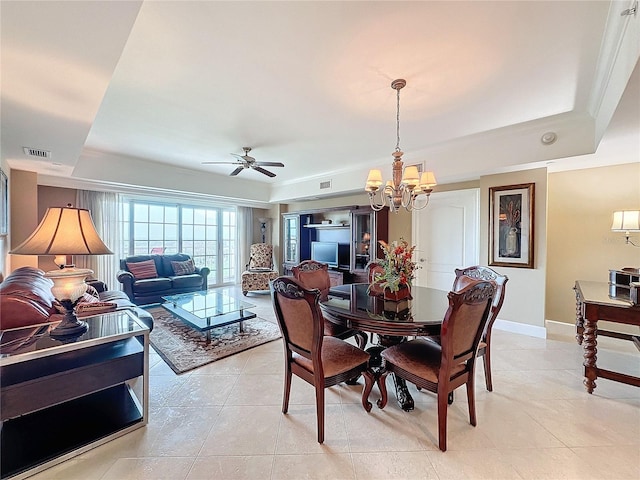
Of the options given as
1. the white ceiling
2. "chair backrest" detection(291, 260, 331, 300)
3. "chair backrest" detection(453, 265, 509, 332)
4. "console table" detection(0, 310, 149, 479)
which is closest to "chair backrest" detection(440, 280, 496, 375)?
"chair backrest" detection(453, 265, 509, 332)

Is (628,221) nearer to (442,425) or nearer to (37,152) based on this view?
(442,425)

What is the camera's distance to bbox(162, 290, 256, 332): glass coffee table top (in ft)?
10.9

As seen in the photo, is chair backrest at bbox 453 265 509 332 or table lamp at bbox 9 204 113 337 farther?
chair backrest at bbox 453 265 509 332

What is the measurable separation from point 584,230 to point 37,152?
23.2ft

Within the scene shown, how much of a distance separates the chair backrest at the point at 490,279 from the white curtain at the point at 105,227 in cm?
579

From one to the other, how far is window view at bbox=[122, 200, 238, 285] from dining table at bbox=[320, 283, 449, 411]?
5.05 metres

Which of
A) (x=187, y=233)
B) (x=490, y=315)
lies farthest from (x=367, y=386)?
(x=187, y=233)

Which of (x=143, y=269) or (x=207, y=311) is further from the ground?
(x=143, y=269)

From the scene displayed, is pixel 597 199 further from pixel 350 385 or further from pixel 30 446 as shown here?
pixel 30 446

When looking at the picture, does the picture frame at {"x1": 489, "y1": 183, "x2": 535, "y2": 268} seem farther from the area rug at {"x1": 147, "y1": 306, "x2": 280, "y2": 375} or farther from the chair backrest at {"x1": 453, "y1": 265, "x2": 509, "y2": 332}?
the area rug at {"x1": 147, "y1": 306, "x2": 280, "y2": 375}

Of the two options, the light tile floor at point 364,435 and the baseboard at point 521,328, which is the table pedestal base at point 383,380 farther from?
the baseboard at point 521,328

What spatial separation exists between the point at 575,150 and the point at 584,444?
2.94 metres

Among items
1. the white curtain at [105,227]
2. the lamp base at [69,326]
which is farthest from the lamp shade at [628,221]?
the white curtain at [105,227]

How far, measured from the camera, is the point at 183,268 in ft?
18.3
